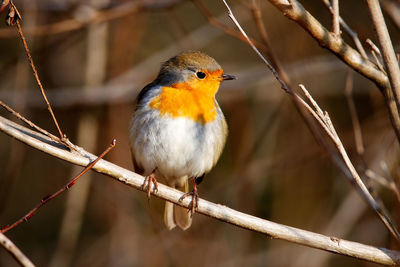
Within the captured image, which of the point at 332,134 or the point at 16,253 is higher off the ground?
the point at 16,253

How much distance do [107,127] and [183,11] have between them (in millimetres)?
2028

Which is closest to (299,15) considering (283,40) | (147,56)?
(283,40)

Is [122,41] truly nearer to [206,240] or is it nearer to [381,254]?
[206,240]

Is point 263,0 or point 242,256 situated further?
point 263,0

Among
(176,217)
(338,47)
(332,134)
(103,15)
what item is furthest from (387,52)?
(103,15)

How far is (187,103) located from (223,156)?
2682mm

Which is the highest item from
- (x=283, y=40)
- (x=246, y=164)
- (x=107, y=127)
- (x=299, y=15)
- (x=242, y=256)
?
(x=299, y=15)

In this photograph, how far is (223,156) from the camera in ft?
19.9

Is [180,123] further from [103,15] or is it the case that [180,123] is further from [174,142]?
Answer: [103,15]

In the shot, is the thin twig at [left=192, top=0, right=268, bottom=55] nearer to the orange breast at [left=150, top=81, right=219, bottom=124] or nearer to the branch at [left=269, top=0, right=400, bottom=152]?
the orange breast at [left=150, top=81, right=219, bottom=124]

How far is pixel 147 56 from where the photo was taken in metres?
6.54

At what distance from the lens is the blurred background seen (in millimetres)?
4918

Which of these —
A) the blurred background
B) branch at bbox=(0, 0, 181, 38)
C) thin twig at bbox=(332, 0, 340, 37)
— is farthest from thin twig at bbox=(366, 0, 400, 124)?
branch at bbox=(0, 0, 181, 38)

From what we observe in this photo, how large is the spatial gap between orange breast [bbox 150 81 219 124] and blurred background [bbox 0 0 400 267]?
1.29 meters
